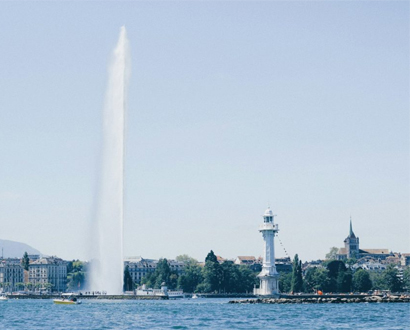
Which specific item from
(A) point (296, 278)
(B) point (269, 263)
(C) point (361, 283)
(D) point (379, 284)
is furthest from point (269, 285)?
(D) point (379, 284)

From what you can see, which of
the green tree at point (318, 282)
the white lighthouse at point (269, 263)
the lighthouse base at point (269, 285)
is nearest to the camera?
the white lighthouse at point (269, 263)

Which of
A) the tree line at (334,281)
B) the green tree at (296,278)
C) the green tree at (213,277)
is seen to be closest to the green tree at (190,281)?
the green tree at (213,277)

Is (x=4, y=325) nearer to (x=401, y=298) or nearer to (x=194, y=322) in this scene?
(x=194, y=322)

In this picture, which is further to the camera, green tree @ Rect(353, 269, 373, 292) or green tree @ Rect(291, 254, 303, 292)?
green tree @ Rect(353, 269, 373, 292)

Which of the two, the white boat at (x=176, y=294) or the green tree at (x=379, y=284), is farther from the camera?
the white boat at (x=176, y=294)

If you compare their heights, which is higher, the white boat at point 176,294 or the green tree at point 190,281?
the green tree at point 190,281

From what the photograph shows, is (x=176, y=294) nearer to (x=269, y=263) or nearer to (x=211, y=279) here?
(x=211, y=279)

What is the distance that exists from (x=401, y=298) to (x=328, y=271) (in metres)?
28.3

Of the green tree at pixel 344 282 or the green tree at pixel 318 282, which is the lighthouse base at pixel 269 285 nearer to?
the green tree at pixel 318 282

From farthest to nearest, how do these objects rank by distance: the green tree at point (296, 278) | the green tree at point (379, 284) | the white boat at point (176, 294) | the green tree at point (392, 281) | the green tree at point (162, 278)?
the green tree at point (162, 278) < the white boat at point (176, 294) < the green tree at point (379, 284) < the green tree at point (392, 281) < the green tree at point (296, 278)

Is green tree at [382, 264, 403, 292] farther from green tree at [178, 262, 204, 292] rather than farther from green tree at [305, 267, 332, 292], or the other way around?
green tree at [178, 262, 204, 292]

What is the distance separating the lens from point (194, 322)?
193ft

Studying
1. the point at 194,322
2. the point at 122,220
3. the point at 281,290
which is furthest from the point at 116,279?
the point at 281,290

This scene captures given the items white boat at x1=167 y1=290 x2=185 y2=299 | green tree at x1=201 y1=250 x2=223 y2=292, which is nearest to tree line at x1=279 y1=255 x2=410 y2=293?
green tree at x1=201 y1=250 x2=223 y2=292
